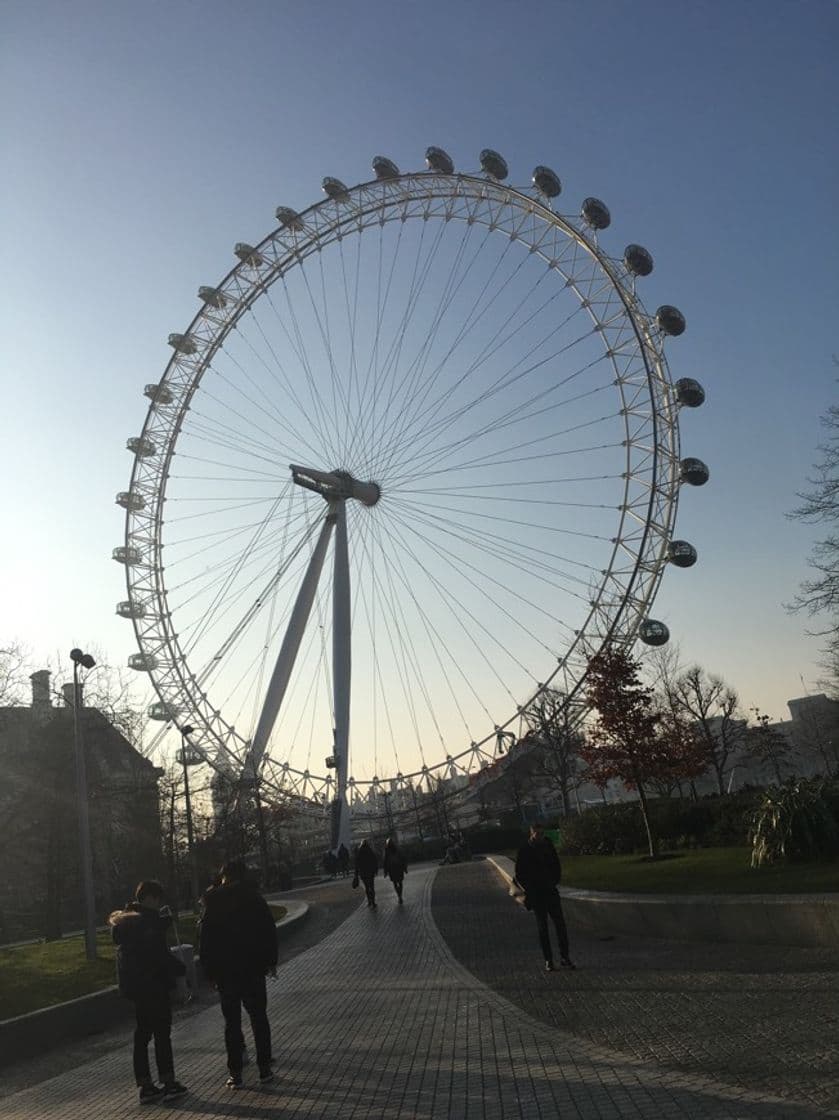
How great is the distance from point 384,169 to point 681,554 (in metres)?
20.0

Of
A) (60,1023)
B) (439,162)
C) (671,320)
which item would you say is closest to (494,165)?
(439,162)

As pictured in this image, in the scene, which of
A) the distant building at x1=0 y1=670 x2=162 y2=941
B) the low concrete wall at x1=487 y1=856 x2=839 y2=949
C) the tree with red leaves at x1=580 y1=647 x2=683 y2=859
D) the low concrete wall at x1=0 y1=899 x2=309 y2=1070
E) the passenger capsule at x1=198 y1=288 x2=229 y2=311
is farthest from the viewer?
the passenger capsule at x1=198 y1=288 x2=229 y2=311

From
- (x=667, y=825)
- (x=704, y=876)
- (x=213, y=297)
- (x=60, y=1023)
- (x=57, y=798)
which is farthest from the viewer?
(x=213, y=297)

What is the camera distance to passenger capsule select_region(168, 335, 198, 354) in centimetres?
4522

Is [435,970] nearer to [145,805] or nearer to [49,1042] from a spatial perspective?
[49,1042]

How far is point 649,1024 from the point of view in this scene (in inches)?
346

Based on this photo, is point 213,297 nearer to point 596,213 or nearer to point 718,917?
point 596,213

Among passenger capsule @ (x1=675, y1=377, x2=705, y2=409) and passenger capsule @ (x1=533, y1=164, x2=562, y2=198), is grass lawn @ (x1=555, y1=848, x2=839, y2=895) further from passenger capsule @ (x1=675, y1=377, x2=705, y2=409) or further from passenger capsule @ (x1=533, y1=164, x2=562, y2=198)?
passenger capsule @ (x1=533, y1=164, x2=562, y2=198)

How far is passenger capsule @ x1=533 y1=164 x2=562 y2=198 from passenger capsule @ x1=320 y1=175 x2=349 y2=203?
9.15 meters

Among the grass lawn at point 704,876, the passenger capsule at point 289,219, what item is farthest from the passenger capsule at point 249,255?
the grass lawn at point 704,876

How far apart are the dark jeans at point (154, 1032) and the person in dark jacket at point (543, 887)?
17.7ft

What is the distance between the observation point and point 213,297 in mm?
44250

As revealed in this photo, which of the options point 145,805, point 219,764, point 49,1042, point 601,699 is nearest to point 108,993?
point 49,1042

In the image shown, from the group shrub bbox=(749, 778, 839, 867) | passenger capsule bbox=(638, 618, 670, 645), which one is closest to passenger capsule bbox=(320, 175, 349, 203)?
passenger capsule bbox=(638, 618, 670, 645)
